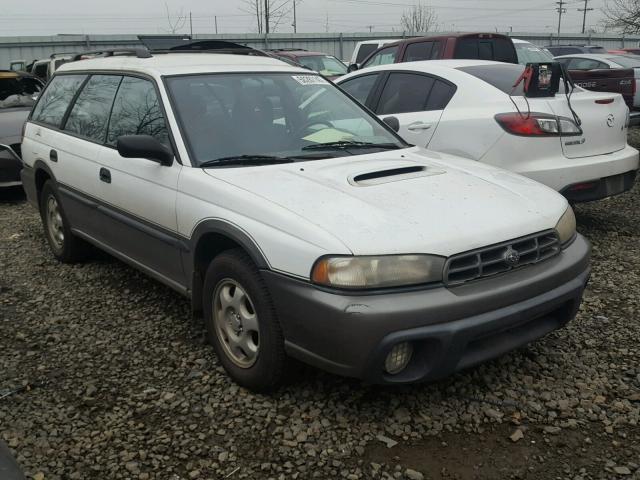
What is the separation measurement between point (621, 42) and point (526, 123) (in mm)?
34539

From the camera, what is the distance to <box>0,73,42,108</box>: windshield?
28.1ft

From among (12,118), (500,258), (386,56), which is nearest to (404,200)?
(500,258)

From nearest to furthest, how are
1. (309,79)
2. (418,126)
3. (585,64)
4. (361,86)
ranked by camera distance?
(309,79) < (418,126) < (361,86) < (585,64)

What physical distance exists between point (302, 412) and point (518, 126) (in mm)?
3081

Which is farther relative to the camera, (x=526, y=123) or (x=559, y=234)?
(x=526, y=123)

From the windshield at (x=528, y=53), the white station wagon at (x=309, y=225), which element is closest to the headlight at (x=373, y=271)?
the white station wagon at (x=309, y=225)

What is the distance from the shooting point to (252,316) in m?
3.06

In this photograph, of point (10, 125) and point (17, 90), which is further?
point (17, 90)

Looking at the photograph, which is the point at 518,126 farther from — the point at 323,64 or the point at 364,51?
the point at 364,51

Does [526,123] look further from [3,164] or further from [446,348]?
[3,164]

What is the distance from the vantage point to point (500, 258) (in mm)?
2834

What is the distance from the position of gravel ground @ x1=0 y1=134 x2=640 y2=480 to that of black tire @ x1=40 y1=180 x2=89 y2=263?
1.05m

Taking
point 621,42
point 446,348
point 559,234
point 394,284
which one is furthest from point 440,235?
point 621,42

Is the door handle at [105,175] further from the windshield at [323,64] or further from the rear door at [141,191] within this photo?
the windshield at [323,64]
